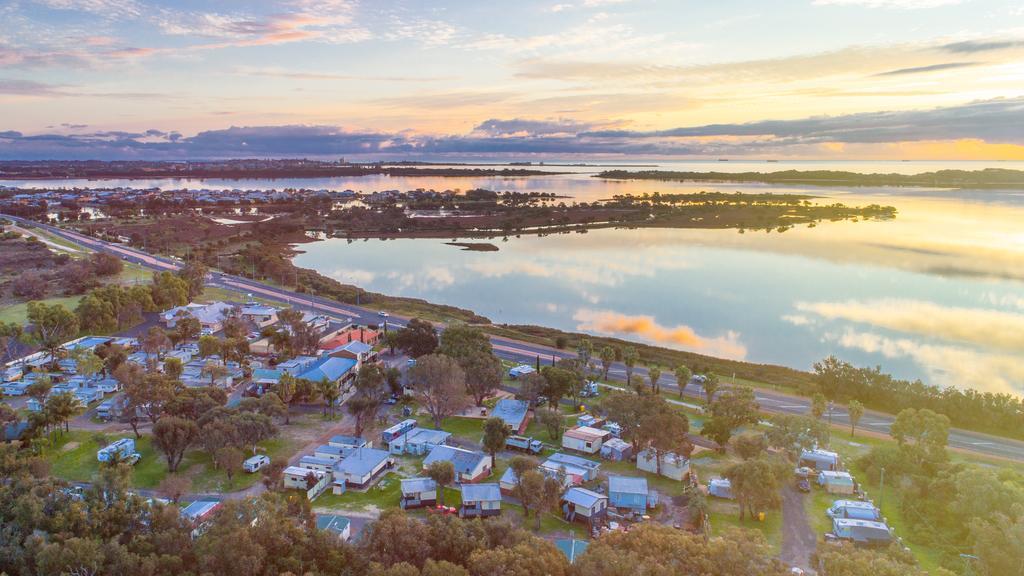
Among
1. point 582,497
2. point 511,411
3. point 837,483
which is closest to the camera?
point 582,497

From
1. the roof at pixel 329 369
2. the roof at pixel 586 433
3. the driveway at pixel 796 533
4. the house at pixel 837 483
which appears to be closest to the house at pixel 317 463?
the roof at pixel 329 369

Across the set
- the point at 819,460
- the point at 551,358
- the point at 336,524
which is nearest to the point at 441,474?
the point at 336,524

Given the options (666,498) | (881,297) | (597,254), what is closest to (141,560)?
(666,498)

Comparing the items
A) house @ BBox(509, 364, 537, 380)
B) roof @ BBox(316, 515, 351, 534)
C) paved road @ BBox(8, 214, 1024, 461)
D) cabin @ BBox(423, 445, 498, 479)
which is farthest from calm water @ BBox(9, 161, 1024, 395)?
roof @ BBox(316, 515, 351, 534)

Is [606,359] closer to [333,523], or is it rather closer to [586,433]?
[586,433]

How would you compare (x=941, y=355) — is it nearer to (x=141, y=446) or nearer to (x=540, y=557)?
(x=540, y=557)

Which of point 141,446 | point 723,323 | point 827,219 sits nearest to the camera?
point 141,446

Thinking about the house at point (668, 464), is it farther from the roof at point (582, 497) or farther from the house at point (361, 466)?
the house at point (361, 466)
